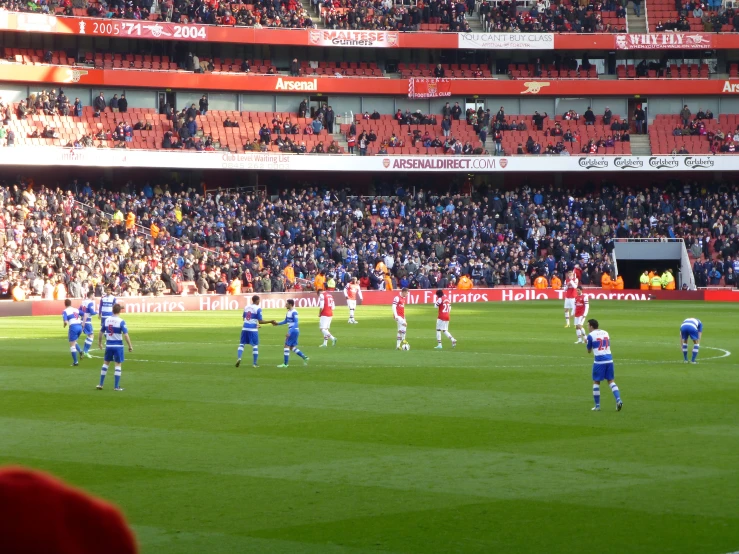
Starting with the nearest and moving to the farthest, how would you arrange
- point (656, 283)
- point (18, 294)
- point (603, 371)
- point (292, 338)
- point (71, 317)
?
point (603, 371), point (292, 338), point (71, 317), point (18, 294), point (656, 283)

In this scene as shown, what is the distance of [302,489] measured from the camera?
12.5 meters

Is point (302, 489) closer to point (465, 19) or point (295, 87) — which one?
point (295, 87)

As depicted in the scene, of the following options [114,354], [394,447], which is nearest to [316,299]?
[114,354]

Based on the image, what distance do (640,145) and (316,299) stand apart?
2573 cm

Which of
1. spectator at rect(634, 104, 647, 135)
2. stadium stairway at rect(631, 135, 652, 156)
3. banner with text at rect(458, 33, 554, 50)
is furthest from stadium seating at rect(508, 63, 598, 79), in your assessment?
stadium stairway at rect(631, 135, 652, 156)

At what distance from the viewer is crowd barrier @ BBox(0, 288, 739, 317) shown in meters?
47.9

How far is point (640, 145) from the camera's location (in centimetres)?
6888

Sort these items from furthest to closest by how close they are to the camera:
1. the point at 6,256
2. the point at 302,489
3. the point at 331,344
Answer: the point at 6,256 < the point at 331,344 < the point at 302,489

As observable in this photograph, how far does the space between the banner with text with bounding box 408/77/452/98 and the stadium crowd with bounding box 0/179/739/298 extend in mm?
6447

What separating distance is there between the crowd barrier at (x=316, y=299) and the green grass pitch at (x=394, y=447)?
17.0m

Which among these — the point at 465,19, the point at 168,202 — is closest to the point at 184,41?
the point at 168,202

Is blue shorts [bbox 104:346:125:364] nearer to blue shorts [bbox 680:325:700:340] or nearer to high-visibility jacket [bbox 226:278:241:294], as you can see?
blue shorts [bbox 680:325:700:340]

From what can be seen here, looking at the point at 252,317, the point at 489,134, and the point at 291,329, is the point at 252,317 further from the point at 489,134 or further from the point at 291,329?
the point at 489,134

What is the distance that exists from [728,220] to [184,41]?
3399 centimetres
